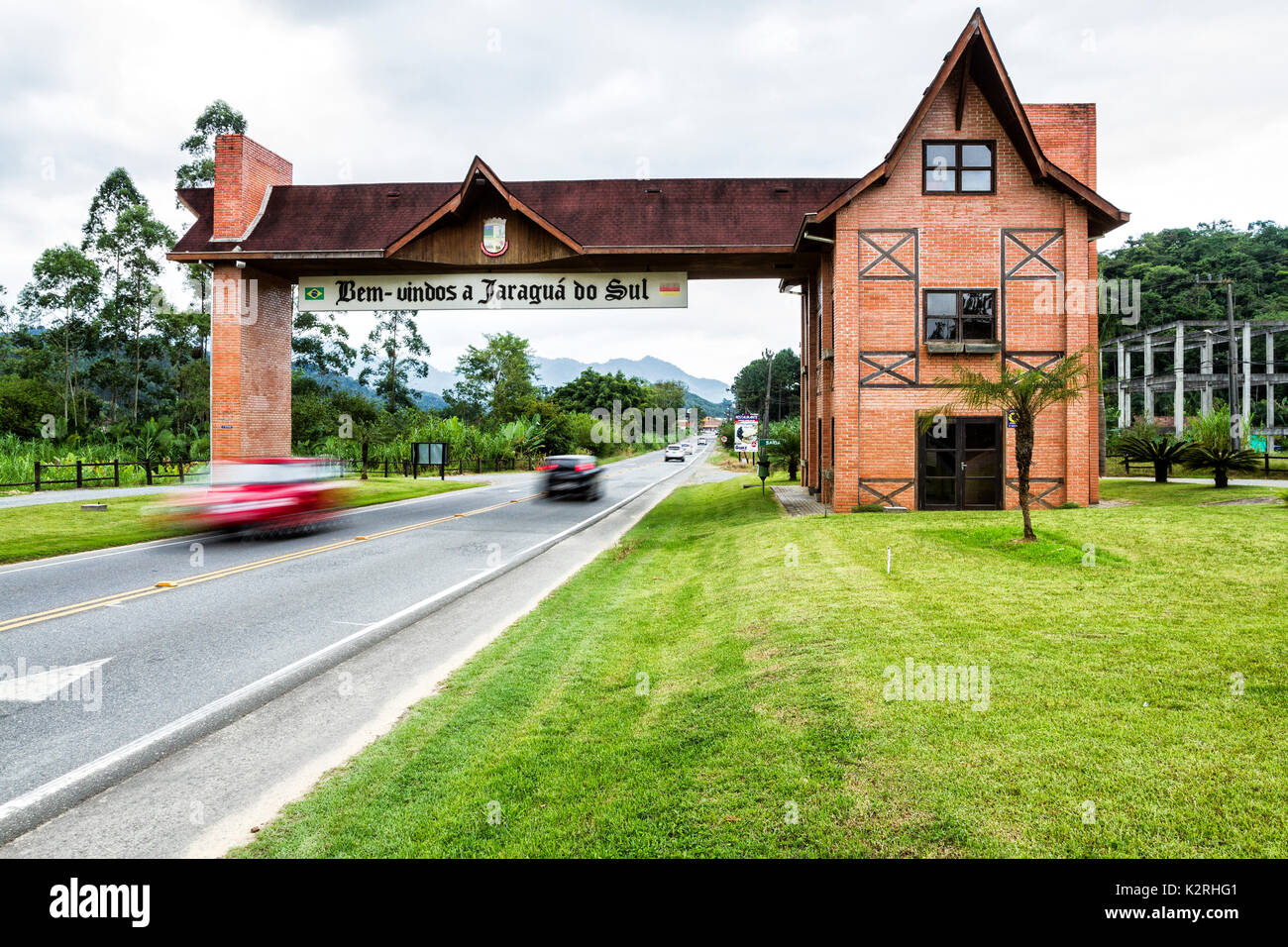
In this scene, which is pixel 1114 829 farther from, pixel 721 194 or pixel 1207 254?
pixel 1207 254

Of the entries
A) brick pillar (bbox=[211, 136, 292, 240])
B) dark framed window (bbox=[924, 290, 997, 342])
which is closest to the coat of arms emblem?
brick pillar (bbox=[211, 136, 292, 240])

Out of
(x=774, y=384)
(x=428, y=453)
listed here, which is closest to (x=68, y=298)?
(x=428, y=453)

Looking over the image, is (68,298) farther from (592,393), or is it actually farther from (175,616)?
(592,393)

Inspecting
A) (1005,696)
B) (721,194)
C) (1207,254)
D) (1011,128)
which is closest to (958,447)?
(1011,128)

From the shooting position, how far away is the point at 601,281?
72.3 feet

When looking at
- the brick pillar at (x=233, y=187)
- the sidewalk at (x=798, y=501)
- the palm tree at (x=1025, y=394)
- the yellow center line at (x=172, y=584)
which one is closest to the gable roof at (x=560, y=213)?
the brick pillar at (x=233, y=187)

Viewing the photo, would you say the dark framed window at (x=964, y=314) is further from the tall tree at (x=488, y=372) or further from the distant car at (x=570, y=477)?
the tall tree at (x=488, y=372)

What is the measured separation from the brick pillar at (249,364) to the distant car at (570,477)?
29.5ft

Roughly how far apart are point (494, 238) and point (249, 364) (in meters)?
8.47

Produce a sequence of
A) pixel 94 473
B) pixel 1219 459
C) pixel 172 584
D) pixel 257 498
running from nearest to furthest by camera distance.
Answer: pixel 172 584 → pixel 257 498 → pixel 1219 459 → pixel 94 473

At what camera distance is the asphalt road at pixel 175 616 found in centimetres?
560

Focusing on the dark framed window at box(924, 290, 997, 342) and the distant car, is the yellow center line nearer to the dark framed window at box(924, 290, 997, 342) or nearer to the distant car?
the distant car

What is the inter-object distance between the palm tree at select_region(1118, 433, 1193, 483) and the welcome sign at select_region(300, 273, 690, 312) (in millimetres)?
16163

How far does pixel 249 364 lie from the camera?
2188 cm
